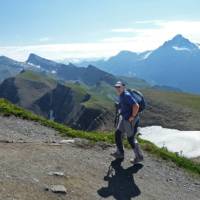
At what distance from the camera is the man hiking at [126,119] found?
57.1ft

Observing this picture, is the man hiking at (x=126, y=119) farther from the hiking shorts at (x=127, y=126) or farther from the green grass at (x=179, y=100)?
the green grass at (x=179, y=100)

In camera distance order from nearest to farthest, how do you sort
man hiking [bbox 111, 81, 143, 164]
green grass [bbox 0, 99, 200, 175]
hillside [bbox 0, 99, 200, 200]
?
1. hillside [bbox 0, 99, 200, 200]
2. man hiking [bbox 111, 81, 143, 164]
3. green grass [bbox 0, 99, 200, 175]

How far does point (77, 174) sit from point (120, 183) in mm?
1504

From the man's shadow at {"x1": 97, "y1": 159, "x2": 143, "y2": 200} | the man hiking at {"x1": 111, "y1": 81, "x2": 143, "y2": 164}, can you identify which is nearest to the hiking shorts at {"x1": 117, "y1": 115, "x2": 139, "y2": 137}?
the man hiking at {"x1": 111, "y1": 81, "x2": 143, "y2": 164}

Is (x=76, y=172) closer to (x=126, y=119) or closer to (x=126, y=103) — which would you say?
(x=126, y=119)

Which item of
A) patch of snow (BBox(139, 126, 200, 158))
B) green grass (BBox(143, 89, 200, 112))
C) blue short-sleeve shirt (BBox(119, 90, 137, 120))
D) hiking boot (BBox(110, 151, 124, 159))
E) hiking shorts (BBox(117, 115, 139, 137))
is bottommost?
green grass (BBox(143, 89, 200, 112))

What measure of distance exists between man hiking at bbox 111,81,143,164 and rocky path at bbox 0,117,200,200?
46 centimetres

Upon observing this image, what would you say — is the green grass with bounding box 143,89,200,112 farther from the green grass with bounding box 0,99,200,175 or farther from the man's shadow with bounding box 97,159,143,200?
the man's shadow with bounding box 97,159,143,200

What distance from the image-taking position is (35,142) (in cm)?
1981

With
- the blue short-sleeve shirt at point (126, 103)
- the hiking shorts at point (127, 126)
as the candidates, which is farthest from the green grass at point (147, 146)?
the blue short-sleeve shirt at point (126, 103)

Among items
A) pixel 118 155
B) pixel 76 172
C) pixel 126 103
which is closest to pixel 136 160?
pixel 118 155

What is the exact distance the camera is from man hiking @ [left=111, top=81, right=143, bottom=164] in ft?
57.1

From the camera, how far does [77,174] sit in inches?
655

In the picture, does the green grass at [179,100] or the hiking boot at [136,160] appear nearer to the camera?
the hiking boot at [136,160]
